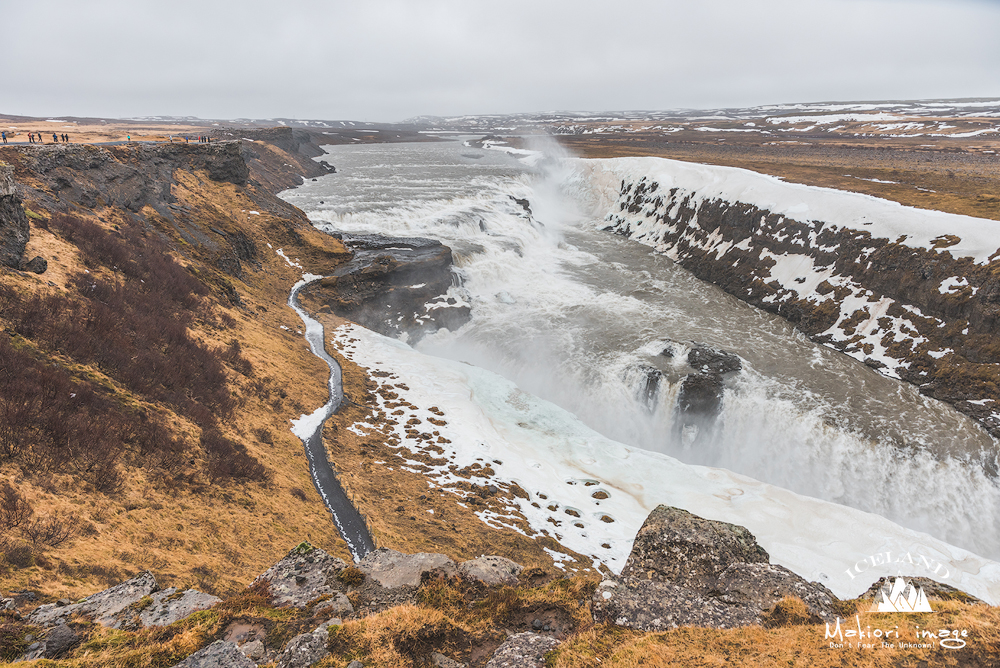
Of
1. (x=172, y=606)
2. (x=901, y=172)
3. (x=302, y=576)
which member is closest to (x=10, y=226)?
(x=172, y=606)

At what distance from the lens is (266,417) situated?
55.5 feet

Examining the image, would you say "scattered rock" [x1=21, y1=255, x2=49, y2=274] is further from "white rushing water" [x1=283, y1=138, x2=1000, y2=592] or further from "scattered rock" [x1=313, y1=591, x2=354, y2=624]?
"white rushing water" [x1=283, y1=138, x2=1000, y2=592]

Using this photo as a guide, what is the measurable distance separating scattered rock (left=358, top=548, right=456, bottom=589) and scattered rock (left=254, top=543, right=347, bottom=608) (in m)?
0.57

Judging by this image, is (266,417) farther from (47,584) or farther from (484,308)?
(484,308)

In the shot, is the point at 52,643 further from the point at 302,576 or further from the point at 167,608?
the point at 302,576

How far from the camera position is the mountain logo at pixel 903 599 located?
19.6ft

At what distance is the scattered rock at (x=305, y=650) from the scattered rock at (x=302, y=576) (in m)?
1.25

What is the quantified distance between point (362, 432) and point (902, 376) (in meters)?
26.7

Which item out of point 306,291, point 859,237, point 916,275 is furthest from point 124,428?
point 859,237

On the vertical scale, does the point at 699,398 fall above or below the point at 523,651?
below

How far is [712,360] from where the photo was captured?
24500 mm

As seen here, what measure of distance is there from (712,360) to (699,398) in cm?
307

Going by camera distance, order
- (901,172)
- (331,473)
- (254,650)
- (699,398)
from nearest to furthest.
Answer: (254,650) < (331,473) < (699,398) < (901,172)

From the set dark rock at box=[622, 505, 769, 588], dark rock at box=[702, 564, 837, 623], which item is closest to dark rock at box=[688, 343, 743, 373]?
dark rock at box=[622, 505, 769, 588]
